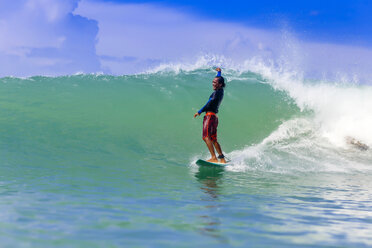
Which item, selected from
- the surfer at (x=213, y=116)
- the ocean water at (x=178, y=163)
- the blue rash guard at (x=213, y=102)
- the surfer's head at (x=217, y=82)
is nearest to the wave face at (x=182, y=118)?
the ocean water at (x=178, y=163)

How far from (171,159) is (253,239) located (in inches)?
231

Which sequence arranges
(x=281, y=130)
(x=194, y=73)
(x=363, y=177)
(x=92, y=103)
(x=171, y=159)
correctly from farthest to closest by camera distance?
(x=194, y=73) < (x=92, y=103) < (x=281, y=130) < (x=171, y=159) < (x=363, y=177)

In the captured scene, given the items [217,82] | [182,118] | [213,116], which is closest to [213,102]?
[213,116]

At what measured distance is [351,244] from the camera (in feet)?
9.66

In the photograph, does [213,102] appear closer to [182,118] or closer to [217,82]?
[217,82]

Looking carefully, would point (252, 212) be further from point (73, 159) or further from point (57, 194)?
point (73, 159)

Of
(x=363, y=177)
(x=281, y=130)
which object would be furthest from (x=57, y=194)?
(x=281, y=130)

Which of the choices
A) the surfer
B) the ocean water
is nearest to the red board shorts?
the surfer

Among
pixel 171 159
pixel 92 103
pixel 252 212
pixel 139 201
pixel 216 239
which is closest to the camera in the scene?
pixel 216 239

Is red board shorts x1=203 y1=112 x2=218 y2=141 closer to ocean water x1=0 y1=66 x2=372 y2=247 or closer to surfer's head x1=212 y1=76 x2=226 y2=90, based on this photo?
surfer's head x1=212 y1=76 x2=226 y2=90

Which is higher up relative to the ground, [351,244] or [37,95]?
[37,95]

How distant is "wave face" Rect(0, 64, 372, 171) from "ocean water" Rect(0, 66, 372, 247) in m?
0.06

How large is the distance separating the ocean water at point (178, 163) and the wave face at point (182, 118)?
56 millimetres

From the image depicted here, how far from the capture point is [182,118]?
1273 cm
